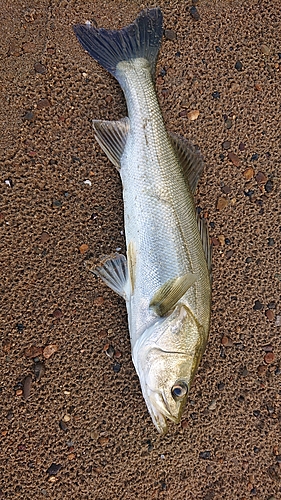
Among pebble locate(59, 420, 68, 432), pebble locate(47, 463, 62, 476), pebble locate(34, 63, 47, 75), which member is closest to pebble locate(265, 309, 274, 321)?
pebble locate(59, 420, 68, 432)

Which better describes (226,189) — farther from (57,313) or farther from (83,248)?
(57,313)

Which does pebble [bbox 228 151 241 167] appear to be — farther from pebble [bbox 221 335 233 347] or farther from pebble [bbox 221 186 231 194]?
pebble [bbox 221 335 233 347]

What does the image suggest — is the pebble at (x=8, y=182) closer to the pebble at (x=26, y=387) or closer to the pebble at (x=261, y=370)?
the pebble at (x=26, y=387)

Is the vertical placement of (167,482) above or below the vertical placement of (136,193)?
below

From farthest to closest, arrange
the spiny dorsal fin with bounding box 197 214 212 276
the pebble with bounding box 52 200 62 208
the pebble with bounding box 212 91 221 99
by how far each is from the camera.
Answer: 1. the pebble with bounding box 212 91 221 99
2. the pebble with bounding box 52 200 62 208
3. the spiny dorsal fin with bounding box 197 214 212 276

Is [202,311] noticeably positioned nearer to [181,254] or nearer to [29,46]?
[181,254]

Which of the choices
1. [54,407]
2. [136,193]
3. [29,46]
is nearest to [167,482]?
[54,407]

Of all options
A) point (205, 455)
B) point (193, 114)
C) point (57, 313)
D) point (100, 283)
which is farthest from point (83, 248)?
point (205, 455)
